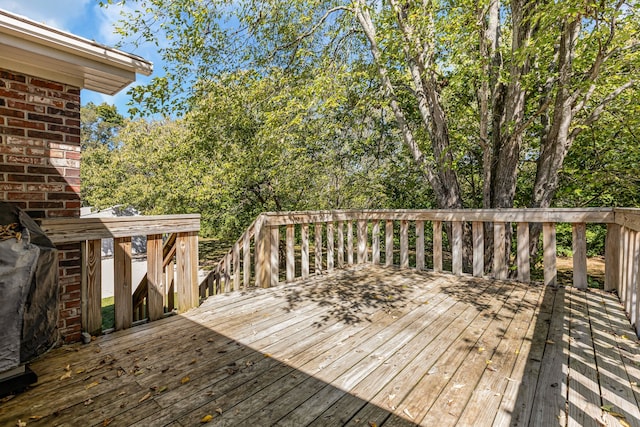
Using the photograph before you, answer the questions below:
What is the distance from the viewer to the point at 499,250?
4.04m

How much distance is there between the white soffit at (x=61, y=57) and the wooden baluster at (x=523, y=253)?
13.9ft

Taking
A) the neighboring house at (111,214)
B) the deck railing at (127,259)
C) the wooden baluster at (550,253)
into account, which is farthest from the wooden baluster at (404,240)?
the neighboring house at (111,214)

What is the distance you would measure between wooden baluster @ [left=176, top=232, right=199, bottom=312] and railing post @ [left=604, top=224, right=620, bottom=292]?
427 cm

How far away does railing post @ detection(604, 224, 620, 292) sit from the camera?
3.27 meters

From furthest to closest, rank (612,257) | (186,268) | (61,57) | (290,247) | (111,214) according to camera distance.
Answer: (111,214)
(290,247)
(612,257)
(186,268)
(61,57)

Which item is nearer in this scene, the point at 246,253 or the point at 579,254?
the point at 579,254

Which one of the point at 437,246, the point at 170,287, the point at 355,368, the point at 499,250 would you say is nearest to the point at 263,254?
the point at 170,287

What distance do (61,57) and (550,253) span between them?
4990 mm

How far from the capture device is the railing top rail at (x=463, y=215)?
345 centimetres

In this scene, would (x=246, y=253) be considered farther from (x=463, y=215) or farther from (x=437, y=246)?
(x=463, y=215)

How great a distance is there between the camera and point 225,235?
7871 millimetres

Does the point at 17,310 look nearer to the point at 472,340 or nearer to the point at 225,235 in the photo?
the point at 472,340

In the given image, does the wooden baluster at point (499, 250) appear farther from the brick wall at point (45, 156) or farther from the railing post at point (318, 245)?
the brick wall at point (45, 156)

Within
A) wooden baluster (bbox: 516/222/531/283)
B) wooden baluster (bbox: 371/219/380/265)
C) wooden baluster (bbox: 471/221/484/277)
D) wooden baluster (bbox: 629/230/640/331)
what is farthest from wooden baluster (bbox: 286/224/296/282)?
wooden baluster (bbox: 629/230/640/331)
